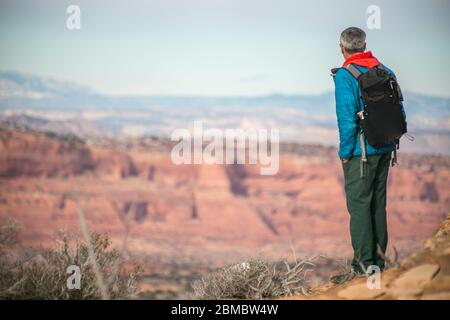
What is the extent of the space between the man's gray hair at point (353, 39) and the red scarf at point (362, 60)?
4cm

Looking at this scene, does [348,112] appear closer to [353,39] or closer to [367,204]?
[353,39]

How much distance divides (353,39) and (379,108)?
51cm

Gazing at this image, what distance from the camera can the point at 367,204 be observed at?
Result: 5.80m

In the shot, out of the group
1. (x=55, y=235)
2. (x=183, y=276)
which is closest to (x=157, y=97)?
(x=183, y=276)

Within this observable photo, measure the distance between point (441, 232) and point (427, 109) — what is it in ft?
251

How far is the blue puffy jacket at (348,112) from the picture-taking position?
5676 millimetres

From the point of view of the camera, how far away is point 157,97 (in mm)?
132250

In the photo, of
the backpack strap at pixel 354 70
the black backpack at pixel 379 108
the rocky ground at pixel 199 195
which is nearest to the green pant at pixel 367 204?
the black backpack at pixel 379 108

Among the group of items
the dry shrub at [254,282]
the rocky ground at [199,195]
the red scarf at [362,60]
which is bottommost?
the rocky ground at [199,195]

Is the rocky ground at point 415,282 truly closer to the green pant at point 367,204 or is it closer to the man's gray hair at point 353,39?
the green pant at point 367,204

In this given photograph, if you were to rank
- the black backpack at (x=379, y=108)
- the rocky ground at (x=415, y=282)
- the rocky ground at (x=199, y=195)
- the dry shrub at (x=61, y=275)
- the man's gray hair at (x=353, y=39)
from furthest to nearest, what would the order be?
the rocky ground at (x=199, y=195)
the man's gray hair at (x=353, y=39)
the black backpack at (x=379, y=108)
the dry shrub at (x=61, y=275)
the rocky ground at (x=415, y=282)

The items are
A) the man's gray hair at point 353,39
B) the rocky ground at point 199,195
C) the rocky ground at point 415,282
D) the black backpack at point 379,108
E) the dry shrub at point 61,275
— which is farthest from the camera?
the rocky ground at point 199,195

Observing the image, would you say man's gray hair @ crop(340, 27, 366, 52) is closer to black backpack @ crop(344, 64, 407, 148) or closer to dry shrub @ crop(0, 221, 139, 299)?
black backpack @ crop(344, 64, 407, 148)
